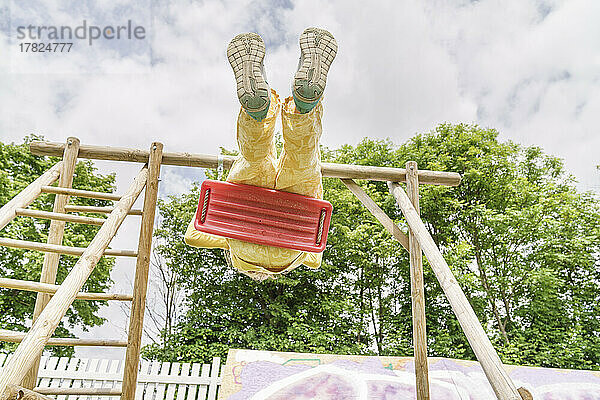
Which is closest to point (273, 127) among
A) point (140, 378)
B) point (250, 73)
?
point (250, 73)

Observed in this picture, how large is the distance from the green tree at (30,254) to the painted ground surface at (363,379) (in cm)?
430

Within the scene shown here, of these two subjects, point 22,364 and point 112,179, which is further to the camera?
point 112,179

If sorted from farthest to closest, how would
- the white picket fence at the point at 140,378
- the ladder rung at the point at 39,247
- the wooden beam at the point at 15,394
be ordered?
the white picket fence at the point at 140,378, the ladder rung at the point at 39,247, the wooden beam at the point at 15,394

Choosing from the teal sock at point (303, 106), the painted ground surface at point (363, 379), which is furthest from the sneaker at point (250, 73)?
the painted ground surface at point (363, 379)

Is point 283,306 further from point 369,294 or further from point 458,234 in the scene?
point 458,234

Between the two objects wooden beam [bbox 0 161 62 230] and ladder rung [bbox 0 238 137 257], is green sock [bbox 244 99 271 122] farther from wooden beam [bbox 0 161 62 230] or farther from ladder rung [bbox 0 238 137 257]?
wooden beam [bbox 0 161 62 230]

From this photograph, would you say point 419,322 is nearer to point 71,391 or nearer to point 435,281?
point 71,391

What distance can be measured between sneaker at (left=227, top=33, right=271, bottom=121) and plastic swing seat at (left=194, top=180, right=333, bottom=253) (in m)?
0.80

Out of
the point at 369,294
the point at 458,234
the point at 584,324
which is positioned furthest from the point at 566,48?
the point at 369,294

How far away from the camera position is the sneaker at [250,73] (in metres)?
1.74

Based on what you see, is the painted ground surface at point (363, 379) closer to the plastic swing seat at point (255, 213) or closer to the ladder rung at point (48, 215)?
the plastic swing seat at point (255, 213)

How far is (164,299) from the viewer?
7.93 metres

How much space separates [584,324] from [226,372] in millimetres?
6305

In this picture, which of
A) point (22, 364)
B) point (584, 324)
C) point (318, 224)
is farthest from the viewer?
point (584, 324)
